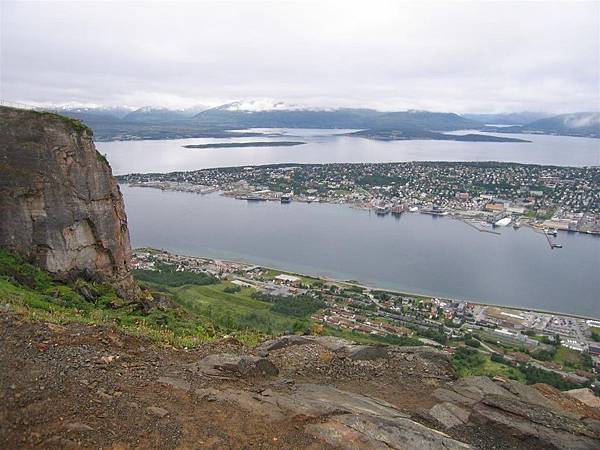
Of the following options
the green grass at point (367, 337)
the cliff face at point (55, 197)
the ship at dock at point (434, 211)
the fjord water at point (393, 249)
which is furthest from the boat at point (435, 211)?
the cliff face at point (55, 197)

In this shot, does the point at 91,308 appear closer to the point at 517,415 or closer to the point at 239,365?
the point at 239,365

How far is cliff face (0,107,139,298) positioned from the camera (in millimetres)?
9312

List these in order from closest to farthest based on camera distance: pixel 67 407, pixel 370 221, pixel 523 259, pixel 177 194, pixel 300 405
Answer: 1. pixel 67 407
2. pixel 300 405
3. pixel 523 259
4. pixel 370 221
5. pixel 177 194

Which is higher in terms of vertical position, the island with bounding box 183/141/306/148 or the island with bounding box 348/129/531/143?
the island with bounding box 348/129/531/143

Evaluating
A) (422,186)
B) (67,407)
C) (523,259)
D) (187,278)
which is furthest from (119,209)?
(422,186)

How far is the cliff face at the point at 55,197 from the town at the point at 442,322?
13.0m

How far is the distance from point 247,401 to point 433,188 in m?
68.8

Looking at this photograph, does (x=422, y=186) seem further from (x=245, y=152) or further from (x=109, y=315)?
(x=109, y=315)

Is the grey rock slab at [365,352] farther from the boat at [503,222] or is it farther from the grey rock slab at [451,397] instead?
the boat at [503,222]

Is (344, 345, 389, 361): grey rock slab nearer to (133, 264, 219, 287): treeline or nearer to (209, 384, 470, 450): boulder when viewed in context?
(209, 384, 470, 450): boulder

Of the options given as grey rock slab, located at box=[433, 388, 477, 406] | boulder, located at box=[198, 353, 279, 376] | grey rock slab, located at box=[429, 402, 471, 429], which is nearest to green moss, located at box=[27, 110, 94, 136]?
boulder, located at box=[198, 353, 279, 376]

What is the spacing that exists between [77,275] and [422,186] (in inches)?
2589

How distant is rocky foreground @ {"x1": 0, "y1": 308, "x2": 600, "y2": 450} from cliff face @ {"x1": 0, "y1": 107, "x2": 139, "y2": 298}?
13.3 feet

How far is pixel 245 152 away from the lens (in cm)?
11600
